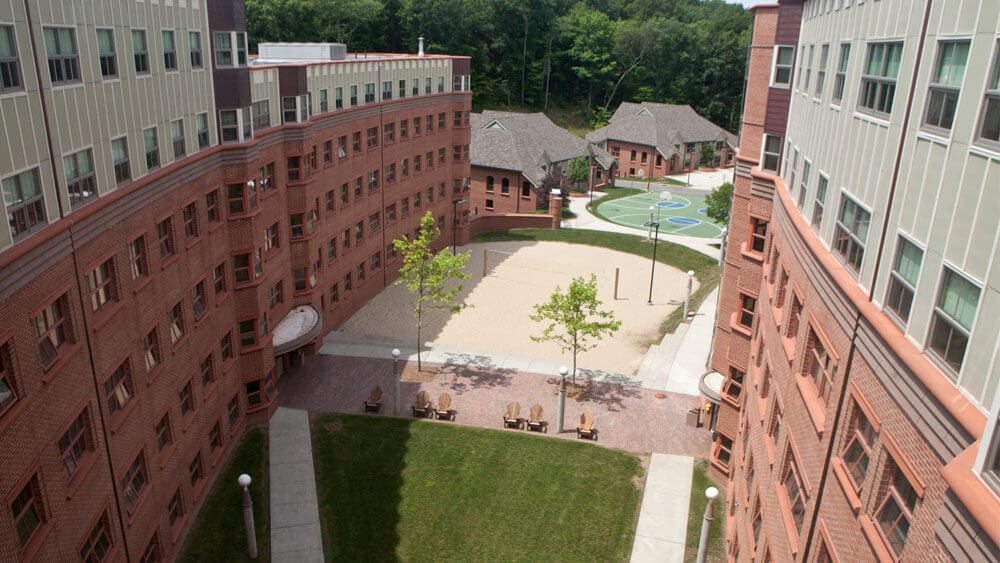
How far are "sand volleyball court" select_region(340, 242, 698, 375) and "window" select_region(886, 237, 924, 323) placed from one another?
82.1 feet

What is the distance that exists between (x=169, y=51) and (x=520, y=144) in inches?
1992

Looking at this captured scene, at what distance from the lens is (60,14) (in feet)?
52.1

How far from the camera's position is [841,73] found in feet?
49.1

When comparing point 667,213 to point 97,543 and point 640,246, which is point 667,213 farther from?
point 97,543

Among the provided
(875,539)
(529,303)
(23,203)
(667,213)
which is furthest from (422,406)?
(667,213)

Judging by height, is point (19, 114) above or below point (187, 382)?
above

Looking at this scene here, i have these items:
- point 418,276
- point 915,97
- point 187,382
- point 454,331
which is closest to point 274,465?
point 187,382

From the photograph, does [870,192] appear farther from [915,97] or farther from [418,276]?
[418,276]

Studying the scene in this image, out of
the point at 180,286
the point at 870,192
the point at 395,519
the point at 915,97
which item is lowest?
the point at 395,519

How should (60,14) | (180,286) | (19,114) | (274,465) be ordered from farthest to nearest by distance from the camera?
1. (274,465)
2. (180,286)
3. (60,14)
4. (19,114)

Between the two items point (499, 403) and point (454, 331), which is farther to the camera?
point (454, 331)

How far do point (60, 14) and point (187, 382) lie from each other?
12.0m

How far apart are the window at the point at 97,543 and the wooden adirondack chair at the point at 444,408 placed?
1435 cm

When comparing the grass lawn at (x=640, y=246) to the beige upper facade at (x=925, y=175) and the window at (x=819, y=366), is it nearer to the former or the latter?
the window at (x=819, y=366)
